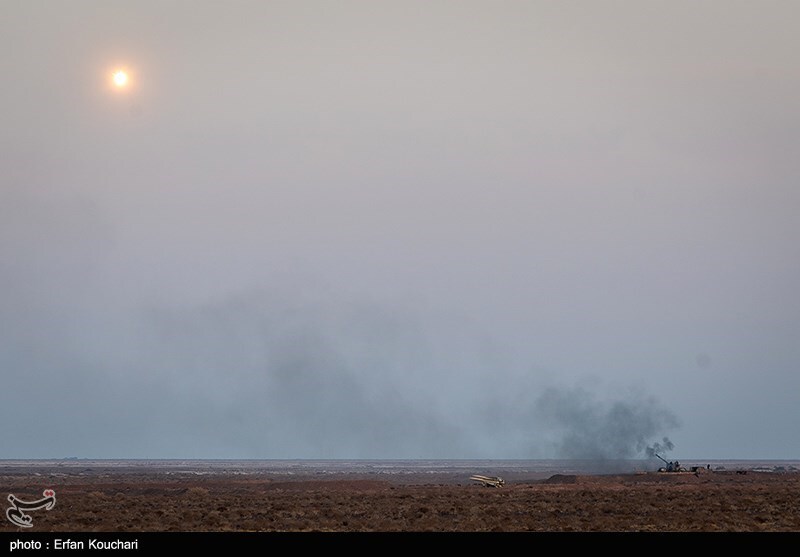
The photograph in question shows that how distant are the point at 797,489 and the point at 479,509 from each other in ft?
101

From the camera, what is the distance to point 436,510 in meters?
52.8

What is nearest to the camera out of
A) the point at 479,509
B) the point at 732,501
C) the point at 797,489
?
the point at 479,509

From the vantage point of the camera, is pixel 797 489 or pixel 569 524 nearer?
pixel 569 524

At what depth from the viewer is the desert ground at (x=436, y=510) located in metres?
43.3

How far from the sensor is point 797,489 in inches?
2817

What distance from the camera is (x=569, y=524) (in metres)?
45.0

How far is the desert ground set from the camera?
4331 cm
